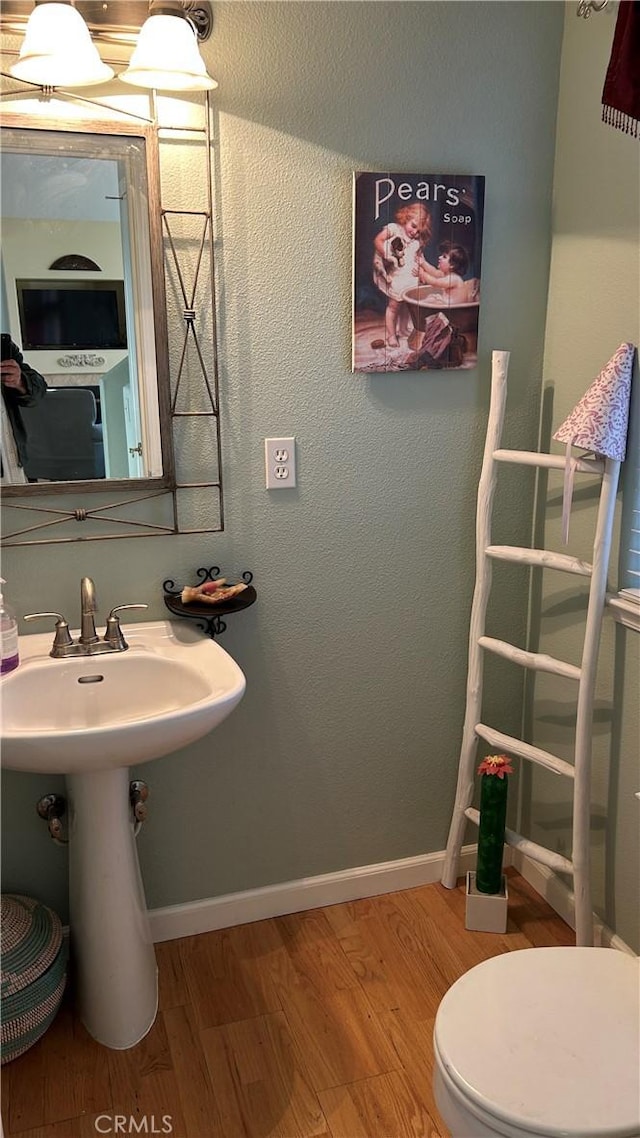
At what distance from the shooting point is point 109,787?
1.75m

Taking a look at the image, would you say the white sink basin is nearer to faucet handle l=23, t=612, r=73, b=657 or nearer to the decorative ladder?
faucet handle l=23, t=612, r=73, b=657

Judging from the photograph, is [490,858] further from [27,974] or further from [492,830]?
[27,974]

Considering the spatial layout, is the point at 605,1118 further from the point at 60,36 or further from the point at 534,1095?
the point at 60,36

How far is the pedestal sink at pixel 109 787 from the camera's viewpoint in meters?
1.73

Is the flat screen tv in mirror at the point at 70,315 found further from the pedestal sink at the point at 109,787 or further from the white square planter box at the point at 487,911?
the white square planter box at the point at 487,911

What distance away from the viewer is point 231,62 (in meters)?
1.75

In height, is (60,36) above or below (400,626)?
above

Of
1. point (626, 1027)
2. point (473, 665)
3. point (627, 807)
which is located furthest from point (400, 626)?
point (626, 1027)

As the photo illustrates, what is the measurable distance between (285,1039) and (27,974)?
0.55m

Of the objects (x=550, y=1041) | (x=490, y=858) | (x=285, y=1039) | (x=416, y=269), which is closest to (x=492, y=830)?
(x=490, y=858)

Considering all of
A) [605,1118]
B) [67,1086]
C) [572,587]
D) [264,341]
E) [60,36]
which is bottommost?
[67,1086]

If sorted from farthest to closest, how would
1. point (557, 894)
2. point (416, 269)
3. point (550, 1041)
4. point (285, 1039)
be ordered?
point (557, 894)
point (416, 269)
point (285, 1039)
point (550, 1041)

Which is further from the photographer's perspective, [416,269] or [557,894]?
[557,894]

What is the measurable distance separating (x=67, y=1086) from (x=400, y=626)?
1.21m
